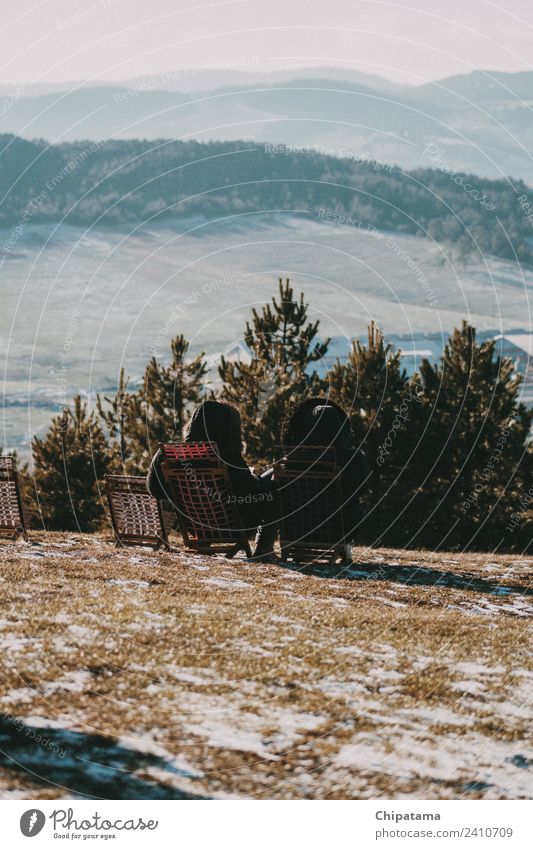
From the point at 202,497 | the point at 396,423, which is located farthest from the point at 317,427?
the point at 396,423

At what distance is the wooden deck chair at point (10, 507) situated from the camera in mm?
15070

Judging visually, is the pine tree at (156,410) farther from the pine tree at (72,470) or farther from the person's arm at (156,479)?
the person's arm at (156,479)

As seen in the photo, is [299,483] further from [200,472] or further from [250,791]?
[250,791]

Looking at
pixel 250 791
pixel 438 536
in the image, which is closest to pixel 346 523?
pixel 250 791

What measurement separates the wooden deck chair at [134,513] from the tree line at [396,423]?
18.0 m

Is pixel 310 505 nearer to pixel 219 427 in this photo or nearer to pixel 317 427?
pixel 317 427

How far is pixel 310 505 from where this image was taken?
535 inches

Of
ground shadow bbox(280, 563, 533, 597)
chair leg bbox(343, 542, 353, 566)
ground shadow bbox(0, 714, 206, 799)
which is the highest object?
chair leg bbox(343, 542, 353, 566)

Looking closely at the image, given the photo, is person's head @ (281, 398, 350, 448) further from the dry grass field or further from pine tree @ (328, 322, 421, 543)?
pine tree @ (328, 322, 421, 543)

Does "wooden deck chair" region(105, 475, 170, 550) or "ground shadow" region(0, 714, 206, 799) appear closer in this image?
"ground shadow" region(0, 714, 206, 799)

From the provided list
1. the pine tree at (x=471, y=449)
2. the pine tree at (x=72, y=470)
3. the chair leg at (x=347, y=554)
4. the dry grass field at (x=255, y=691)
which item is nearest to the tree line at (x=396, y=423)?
the pine tree at (x=471, y=449)

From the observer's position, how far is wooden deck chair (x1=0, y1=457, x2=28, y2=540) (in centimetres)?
1507

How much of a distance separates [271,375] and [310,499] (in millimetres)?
21287

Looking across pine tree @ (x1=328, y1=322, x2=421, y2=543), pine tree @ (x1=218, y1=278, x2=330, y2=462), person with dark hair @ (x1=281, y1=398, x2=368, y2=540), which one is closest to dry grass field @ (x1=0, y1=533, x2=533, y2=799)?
person with dark hair @ (x1=281, y1=398, x2=368, y2=540)
